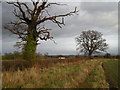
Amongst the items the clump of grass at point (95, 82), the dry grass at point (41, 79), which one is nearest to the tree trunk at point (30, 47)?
the dry grass at point (41, 79)

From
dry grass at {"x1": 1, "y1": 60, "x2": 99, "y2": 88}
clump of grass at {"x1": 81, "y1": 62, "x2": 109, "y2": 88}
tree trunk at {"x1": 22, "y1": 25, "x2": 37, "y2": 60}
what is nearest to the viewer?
dry grass at {"x1": 1, "y1": 60, "x2": 99, "y2": 88}

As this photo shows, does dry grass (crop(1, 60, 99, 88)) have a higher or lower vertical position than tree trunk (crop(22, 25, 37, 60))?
lower

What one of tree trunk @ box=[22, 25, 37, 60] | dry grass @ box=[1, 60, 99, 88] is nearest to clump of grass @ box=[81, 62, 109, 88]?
dry grass @ box=[1, 60, 99, 88]

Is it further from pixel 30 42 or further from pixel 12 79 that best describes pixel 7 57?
pixel 12 79

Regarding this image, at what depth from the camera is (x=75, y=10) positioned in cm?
2342

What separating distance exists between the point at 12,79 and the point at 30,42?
13.8 m

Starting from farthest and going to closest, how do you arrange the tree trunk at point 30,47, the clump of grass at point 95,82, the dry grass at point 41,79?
the tree trunk at point 30,47 < the clump of grass at point 95,82 < the dry grass at point 41,79

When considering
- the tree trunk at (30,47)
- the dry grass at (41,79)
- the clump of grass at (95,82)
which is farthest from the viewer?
the tree trunk at (30,47)

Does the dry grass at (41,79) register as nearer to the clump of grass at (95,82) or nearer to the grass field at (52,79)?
the grass field at (52,79)

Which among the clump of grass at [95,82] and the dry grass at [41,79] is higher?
the dry grass at [41,79]

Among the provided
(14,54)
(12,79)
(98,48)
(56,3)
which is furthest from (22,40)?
(98,48)

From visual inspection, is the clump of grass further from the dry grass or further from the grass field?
the dry grass

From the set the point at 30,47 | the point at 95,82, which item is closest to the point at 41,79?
the point at 95,82

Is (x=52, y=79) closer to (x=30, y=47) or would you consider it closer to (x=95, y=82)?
(x=95, y=82)
